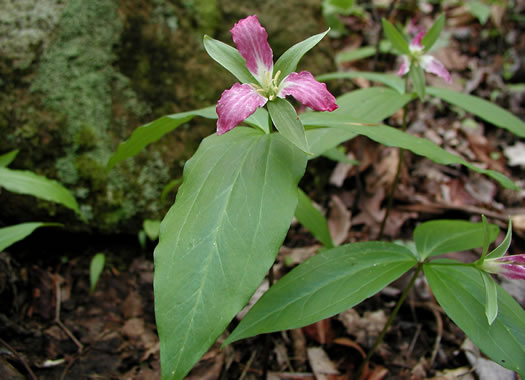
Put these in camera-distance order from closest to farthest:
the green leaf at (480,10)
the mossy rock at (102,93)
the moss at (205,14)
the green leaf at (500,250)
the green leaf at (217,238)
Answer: the green leaf at (217,238) < the green leaf at (500,250) < the mossy rock at (102,93) < the moss at (205,14) < the green leaf at (480,10)

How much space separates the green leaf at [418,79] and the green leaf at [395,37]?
3.7 inches

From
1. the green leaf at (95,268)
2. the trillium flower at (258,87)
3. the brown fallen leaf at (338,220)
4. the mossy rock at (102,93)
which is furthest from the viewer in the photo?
the brown fallen leaf at (338,220)

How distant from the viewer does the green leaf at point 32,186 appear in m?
1.65

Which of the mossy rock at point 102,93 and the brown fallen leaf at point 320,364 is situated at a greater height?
the mossy rock at point 102,93

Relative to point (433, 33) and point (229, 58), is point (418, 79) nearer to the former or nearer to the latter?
point (433, 33)

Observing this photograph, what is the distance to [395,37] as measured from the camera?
67.7 inches

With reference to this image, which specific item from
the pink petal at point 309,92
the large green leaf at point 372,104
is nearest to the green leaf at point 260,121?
the pink petal at point 309,92

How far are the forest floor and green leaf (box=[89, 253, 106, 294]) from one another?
43 millimetres

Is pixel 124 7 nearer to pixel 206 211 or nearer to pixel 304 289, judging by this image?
pixel 206 211

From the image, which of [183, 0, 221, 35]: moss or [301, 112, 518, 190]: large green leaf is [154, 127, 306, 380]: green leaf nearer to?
[301, 112, 518, 190]: large green leaf

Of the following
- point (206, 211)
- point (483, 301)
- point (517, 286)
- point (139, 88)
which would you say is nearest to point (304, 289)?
point (206, 211)

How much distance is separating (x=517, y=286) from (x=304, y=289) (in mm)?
1426

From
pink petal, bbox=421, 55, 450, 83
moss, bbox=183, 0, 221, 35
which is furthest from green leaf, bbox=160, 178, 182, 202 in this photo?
pink petal, bbox=421, 55, 450, 83

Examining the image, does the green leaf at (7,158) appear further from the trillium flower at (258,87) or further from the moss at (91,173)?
the trillium flower at (258,87)
